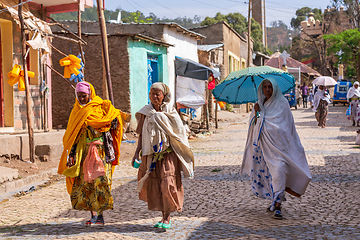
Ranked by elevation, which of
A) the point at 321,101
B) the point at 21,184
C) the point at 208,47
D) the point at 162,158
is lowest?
the point at 21,184

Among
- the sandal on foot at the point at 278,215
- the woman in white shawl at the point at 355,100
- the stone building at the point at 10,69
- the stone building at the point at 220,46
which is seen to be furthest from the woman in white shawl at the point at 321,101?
the sandal on foot at the point at 278,215

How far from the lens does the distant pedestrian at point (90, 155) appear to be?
5383 mm

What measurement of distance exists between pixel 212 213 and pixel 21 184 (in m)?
4.21

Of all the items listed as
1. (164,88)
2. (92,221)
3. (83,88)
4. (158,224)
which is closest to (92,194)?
(92,221)

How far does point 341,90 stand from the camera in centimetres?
3725

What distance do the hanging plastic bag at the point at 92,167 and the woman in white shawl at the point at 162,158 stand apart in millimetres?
449

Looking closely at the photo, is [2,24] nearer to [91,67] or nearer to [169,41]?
[91,67]

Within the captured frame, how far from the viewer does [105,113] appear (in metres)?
5.52

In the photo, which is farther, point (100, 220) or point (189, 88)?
point (189, 88)

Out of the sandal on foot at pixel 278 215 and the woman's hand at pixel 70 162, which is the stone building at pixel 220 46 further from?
the woman's hand at pixel 70 162

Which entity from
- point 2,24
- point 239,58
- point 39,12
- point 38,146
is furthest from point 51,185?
point 239,58

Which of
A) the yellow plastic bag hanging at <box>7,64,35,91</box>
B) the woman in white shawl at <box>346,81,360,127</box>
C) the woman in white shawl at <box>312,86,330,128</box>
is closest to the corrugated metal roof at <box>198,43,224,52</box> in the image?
the woman in white shawl at <box>312,86,330,128</box>

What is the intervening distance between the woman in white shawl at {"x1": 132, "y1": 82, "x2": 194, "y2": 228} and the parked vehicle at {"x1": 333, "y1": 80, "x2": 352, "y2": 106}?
33.0 m

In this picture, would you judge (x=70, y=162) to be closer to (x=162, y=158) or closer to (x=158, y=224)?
(x=162, y=158)
